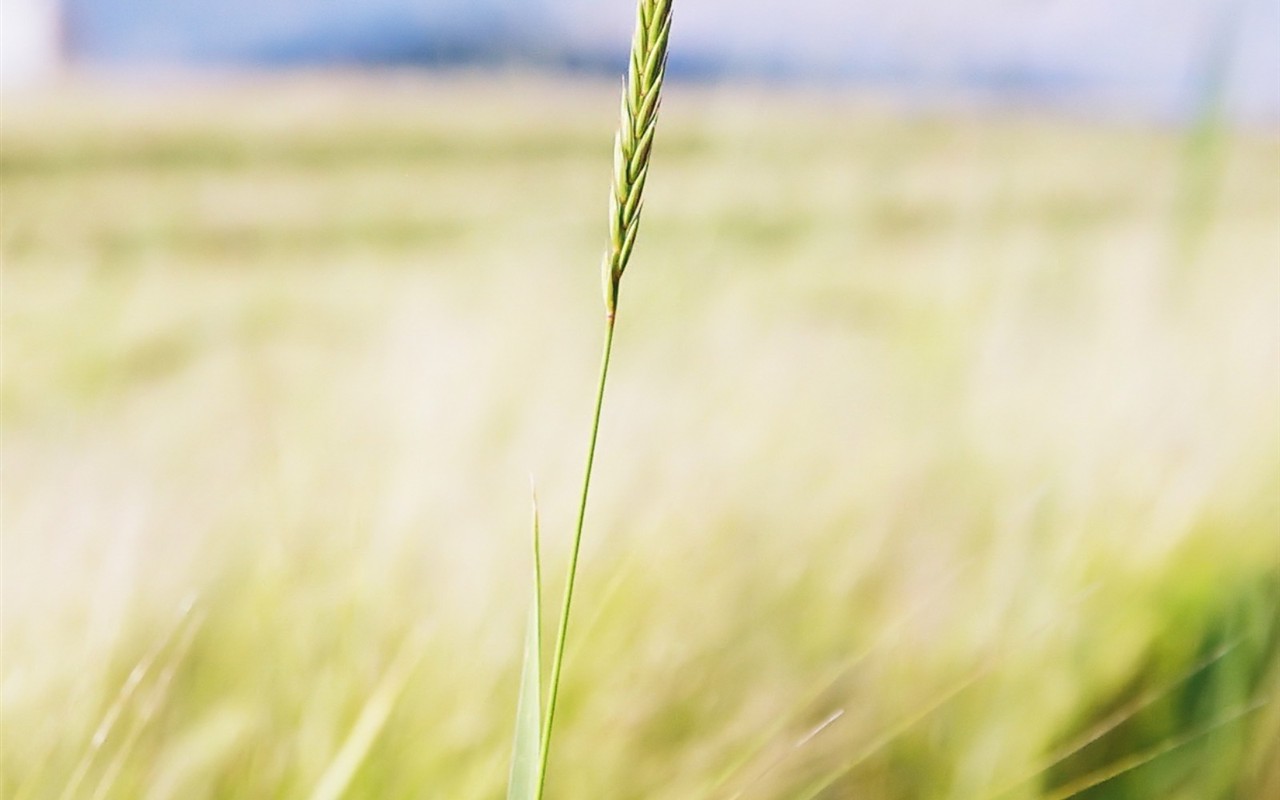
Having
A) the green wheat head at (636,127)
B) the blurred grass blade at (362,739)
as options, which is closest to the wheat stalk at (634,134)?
the green wheat head at (636,127)

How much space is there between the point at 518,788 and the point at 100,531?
256mm

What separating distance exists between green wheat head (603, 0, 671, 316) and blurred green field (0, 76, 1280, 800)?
0.09 m

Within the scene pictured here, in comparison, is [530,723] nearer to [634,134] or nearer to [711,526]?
[634,134]

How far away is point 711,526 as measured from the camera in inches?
16.8

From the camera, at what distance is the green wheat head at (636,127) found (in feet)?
0.50

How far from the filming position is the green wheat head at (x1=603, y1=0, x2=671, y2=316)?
0.50ft

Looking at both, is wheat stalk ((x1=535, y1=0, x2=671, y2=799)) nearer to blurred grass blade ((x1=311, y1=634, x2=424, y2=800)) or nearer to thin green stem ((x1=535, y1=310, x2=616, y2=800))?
thin green stem ((x1=535, y1=310, x2=616, y2=800))

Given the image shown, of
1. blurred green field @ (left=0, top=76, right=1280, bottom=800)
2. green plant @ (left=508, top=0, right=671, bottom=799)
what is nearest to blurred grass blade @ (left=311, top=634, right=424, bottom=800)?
blurred green field @ (left=0, top=76, right=1280, bottom=800)

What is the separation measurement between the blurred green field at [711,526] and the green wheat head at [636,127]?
85mm

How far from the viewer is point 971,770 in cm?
31

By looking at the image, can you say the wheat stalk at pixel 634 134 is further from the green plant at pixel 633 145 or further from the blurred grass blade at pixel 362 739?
the blurred grass blade at pixel 362 739

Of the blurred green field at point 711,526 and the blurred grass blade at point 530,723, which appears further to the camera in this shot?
the blurred green field at point 711,526

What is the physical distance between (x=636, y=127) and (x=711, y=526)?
0.95 ft

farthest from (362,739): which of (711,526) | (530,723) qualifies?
(711,526)
